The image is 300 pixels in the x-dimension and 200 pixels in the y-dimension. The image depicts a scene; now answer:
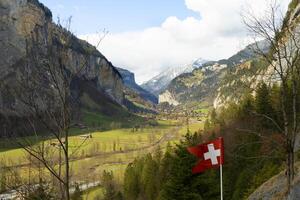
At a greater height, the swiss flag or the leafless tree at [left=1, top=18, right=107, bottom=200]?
the leafless tree at [left=1, top=18, right=107, bottom=200]

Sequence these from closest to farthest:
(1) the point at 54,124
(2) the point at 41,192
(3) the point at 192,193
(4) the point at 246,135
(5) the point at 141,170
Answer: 1. (1) the point at 54,124
2. (2) the point at 41,192
3. (3) the point at 192,193
4. (4) the point at 246,135
5. (5) the point at 141,170

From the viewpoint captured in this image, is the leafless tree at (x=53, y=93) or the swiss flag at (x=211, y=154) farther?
the swiss flag at (x=211, y=154)

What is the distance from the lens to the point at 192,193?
28734 mm

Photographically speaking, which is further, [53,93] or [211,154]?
[211,154]

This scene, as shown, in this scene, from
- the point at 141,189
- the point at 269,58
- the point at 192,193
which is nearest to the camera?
the point at 269,58

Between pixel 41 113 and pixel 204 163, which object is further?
pixel 204 163

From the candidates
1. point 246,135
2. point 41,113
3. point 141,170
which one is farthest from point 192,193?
point 141,170

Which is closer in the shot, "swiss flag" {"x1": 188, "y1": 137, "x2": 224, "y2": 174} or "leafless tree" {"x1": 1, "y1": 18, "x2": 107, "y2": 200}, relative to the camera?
"leafless tree" {"x1": 1, "y1": 18, "x2": 107, "y2": 200}

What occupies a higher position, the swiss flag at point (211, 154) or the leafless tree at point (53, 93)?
the leafless tree at point (53, 93)

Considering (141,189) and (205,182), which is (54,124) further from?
(141,189)

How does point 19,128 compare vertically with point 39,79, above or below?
below

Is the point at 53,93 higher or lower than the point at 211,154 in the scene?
higher

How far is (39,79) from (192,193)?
18.9 m

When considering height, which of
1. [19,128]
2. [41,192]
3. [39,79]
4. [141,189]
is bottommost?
[141,189]
